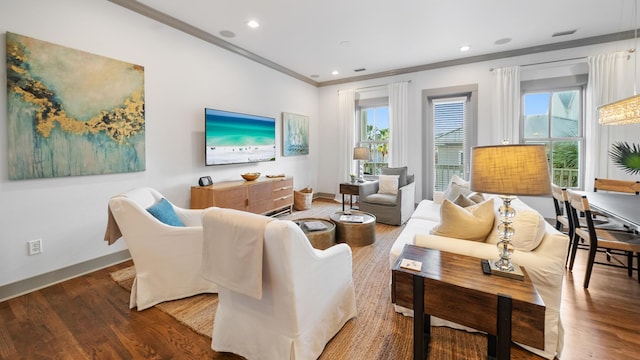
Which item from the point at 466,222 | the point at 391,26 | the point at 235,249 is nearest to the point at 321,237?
the point at 466,222

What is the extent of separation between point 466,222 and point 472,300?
76cm

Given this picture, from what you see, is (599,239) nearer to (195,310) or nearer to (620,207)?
(620,207)

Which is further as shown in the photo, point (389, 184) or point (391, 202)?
point (389, 184)

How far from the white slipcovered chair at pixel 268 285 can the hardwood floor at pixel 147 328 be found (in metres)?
0.21

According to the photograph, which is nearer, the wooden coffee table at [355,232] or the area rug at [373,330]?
the area rug at [373,330]

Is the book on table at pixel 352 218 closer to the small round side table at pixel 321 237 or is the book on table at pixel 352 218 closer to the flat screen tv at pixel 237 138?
the small round side table at pixel 321 237

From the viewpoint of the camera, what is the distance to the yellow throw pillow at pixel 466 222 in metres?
2.00

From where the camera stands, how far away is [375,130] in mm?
6355

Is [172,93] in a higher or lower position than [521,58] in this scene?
lower

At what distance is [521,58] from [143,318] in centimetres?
624

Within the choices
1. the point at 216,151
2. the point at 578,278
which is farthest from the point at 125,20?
the point at 578,278

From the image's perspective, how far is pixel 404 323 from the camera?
6.56ft

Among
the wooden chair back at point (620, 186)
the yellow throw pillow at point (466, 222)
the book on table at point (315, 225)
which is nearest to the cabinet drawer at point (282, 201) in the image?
the book on table at point (315, 225)

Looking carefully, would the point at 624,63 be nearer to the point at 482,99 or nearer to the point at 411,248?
the point at 482,99
